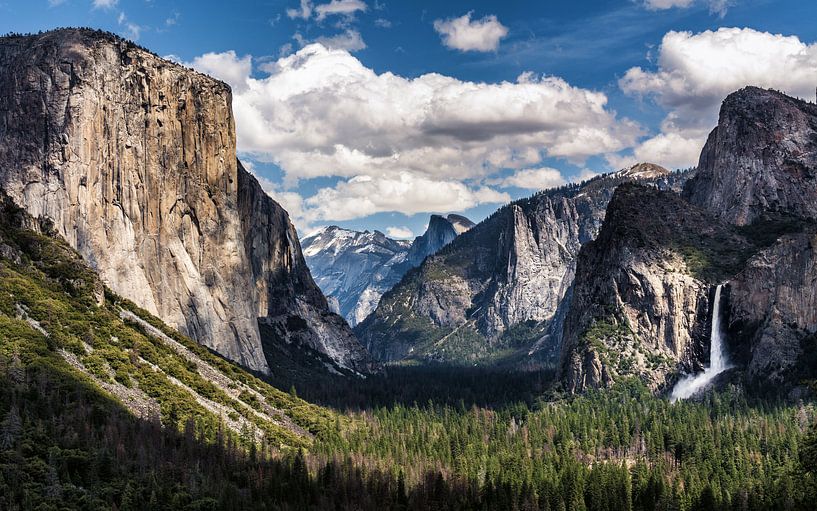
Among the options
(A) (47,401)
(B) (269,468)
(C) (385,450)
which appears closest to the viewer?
(A) (47,401)

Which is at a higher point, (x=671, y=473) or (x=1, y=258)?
(x=1, y=258)

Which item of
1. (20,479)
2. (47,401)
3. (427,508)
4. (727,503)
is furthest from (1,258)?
(727,503)

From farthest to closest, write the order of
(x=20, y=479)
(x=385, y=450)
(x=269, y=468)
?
1. (x=385, y=450)
2. (x=269, y=468)
3. (x=20, y=479)

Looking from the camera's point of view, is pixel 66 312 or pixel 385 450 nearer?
pixel 66 312

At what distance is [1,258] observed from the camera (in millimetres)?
146375

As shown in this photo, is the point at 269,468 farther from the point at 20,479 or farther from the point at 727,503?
the point at 727,503

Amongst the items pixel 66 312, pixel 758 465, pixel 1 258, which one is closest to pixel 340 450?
pixel 66 312

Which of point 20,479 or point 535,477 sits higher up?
point 20,479

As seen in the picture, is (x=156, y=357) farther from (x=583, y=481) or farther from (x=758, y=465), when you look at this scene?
(x=758, y=465)

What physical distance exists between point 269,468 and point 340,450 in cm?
4181

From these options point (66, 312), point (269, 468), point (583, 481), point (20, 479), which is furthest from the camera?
point (583, 481)

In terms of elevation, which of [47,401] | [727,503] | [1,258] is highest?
[1,258]

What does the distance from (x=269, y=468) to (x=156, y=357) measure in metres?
39.0

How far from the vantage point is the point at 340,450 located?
172875mm
